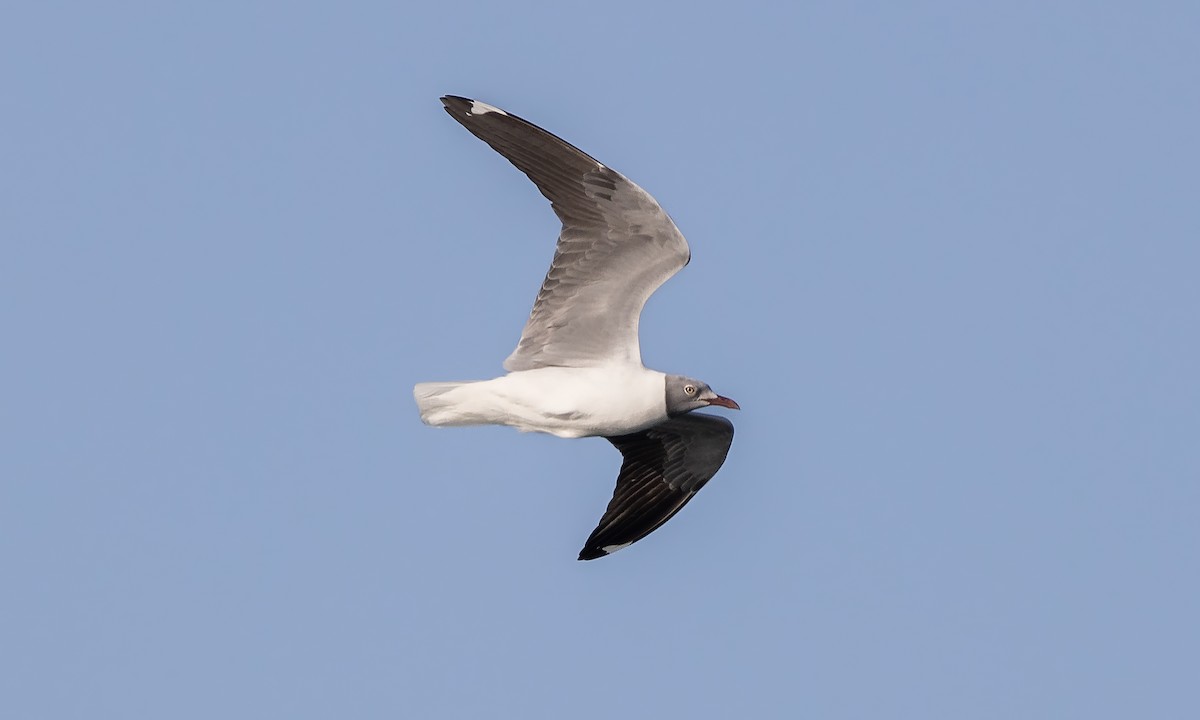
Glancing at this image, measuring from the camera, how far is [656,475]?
19453 mm

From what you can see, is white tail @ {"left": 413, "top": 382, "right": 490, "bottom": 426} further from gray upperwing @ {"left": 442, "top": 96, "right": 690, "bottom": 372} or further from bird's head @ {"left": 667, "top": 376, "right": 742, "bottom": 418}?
bird's head @ {"left": 667, "top": 376, "right": 742, "bottom": 418}

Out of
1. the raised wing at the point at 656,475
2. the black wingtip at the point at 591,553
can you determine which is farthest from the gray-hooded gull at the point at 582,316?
the black wingtip at the point at 591,553

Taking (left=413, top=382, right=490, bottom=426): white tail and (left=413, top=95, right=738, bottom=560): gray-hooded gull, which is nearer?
(left=413, top=95, right=738, bottom=560): gray-hooded gull

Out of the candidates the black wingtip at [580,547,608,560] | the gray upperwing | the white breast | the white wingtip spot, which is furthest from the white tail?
the black wingtip at [580,547,608,560]

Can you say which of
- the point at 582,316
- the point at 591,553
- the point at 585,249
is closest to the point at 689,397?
the point at 582,316

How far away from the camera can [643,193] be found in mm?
16203

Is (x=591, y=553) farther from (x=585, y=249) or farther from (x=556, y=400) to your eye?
(x=585, y=249)

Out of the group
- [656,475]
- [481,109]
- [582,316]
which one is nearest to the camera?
[481,109]

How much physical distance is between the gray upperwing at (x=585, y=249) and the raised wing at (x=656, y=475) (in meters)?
2.02

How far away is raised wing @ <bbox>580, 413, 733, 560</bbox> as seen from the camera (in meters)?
19.1

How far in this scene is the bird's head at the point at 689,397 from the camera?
680 inches

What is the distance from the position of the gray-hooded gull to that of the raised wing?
1135 millimetres

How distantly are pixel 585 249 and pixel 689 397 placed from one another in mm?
1753

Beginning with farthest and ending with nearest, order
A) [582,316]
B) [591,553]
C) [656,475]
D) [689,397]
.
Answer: [591,553] → [656,475] → [689,397] → [582,316]
